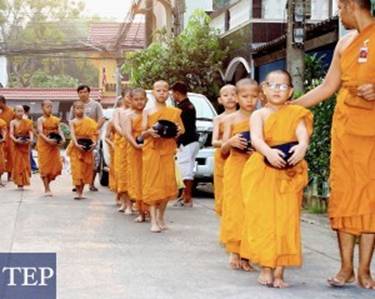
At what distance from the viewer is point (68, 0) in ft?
190

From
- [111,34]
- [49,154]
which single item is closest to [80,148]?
[49,154]

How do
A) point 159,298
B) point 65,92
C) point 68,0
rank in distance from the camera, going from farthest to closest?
point 68,0 < point 65,92 < point 159,298

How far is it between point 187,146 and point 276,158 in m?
6.50

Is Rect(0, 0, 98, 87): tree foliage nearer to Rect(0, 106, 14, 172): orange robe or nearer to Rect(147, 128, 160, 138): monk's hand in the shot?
Rect(0, 106, 14, 172): orange robe

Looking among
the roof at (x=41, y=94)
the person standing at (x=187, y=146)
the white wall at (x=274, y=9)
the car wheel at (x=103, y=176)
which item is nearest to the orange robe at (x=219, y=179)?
the person standing at (x=187, y=146)

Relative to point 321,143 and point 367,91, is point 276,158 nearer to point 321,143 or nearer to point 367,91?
point 367,91

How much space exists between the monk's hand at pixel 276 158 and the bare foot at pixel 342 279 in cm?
90

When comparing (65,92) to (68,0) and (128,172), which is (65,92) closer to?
(68,0)

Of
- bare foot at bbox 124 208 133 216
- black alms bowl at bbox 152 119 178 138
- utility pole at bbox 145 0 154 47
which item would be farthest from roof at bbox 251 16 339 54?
utility pole at bbox 145 0 154 47

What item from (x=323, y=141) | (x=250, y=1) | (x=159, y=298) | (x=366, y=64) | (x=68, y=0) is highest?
(x=68, y=0)

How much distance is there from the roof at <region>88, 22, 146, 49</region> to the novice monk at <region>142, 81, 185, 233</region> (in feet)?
139

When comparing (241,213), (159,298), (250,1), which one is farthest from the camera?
(250,1)

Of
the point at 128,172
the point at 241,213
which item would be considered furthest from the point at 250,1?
the point at 241,213

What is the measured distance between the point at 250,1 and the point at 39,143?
7229mm
